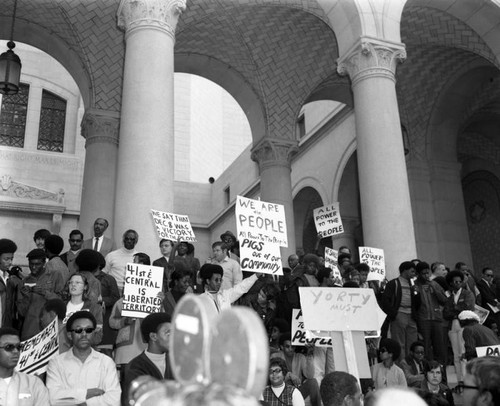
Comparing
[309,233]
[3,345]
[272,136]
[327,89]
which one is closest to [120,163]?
[3,345]

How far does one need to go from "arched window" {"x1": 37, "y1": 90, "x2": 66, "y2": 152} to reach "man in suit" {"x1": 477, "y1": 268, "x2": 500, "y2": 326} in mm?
16816

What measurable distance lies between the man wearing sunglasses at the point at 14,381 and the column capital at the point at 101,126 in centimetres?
1120

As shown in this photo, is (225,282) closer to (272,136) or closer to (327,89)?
(272,136)

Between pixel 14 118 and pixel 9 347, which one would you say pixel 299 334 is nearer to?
pixel 9 347

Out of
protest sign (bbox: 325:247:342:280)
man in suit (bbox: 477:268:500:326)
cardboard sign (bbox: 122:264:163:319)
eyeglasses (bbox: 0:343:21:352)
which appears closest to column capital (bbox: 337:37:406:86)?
protest sign (bbox: 325:247:342:280)

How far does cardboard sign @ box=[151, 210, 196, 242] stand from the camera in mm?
8945

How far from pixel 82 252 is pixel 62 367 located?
2408mm

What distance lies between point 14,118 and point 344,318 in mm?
19667

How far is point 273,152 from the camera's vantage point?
17.5 m

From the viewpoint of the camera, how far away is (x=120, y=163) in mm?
9867

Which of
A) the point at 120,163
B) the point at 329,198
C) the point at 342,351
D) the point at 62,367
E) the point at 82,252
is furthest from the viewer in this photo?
the point at 329,198

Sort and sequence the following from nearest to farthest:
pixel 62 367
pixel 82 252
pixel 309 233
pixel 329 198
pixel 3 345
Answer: pixel 3 345 < pixel 62 367 < pixel 82 252 < pixel 329 198 < pixel 309 233

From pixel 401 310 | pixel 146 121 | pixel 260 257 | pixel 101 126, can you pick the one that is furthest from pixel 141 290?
pixel 101 126

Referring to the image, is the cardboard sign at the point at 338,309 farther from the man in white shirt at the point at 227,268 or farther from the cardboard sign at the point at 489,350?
the man in white shirt at the point at 227,268
